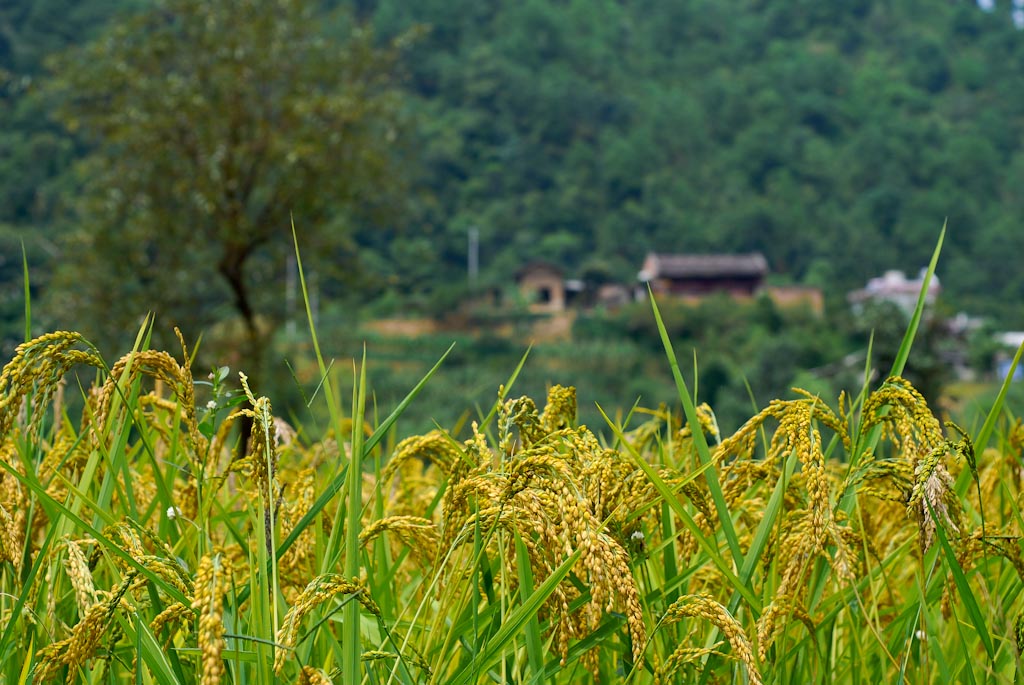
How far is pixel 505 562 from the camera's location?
28.9 inches

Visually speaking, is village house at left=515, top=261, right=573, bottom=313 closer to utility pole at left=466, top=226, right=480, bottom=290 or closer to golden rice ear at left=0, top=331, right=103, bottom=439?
utility pole at left=466, top=226, right=480, bottom=290

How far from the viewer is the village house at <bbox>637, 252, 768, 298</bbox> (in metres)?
57.2

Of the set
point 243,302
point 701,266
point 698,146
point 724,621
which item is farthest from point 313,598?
point 698,146

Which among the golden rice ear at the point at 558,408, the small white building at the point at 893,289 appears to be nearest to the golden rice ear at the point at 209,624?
the golden rice ear at the point at 558,408

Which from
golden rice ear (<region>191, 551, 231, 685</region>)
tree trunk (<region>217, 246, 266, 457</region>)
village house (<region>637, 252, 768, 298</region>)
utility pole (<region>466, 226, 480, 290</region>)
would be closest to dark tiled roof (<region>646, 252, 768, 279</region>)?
village house (<region>637, 252, 768, 298</region>)

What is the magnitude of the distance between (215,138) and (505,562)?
1296 centimetres

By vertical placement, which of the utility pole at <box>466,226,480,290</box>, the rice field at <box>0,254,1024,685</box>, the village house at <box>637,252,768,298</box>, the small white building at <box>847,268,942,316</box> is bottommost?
the small white building at <box>847,268,942,316</box>

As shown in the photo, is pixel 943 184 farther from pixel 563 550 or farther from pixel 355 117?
pixel 563 550

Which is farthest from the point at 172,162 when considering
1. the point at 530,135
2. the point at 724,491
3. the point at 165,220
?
the point at 530,135

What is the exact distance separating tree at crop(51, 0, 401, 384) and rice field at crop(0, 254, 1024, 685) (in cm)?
1106

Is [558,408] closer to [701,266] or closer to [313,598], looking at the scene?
[313,598]

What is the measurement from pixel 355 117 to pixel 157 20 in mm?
2736

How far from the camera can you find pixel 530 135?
6594 cm

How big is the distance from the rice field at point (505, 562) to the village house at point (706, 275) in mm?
56516
